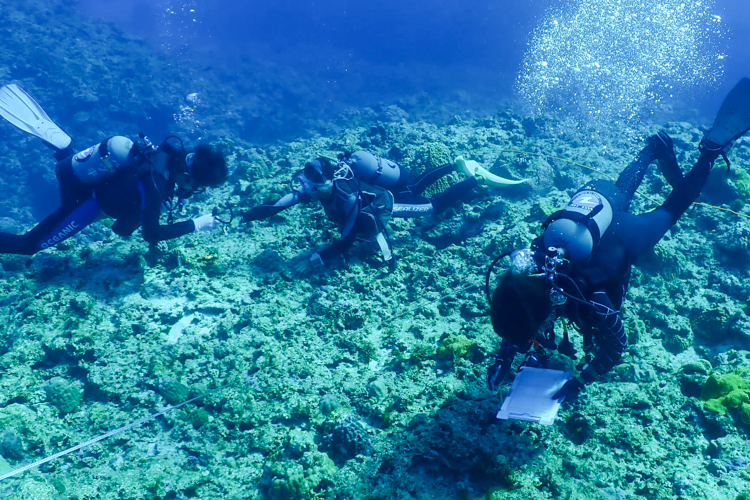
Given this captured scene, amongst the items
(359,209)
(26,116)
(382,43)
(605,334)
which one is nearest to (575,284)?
(605,334)

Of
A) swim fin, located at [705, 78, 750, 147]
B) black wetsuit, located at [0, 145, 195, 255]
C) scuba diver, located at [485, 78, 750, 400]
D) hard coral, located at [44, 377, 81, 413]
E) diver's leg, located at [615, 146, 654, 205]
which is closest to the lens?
scuba diver, located at [485, 78, 750, 400]

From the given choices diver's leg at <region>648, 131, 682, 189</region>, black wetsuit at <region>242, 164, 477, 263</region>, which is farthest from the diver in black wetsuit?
diver's leg at <region>648, 131, 682, 189</region>

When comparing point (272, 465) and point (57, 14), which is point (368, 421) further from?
point (57, 14)

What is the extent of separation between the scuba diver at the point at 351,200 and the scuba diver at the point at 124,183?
0.91m

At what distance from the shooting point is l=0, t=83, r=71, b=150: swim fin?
4.88 meters

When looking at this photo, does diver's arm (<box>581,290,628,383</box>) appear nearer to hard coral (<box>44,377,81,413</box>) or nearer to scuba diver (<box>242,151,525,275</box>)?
scuba diver (<box>242,151,525,275</box>)

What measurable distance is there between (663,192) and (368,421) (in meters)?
6.19

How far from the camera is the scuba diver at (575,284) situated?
8.05ft

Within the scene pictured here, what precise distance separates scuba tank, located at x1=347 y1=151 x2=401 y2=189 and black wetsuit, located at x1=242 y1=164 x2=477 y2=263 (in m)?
0.12

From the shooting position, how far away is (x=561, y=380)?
2.88 meters

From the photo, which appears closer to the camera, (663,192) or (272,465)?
(272,465)

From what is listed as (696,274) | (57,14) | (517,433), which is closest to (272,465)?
(517,433)

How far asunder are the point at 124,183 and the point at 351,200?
2706 mm

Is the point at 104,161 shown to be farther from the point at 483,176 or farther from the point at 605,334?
the point at 605,334
